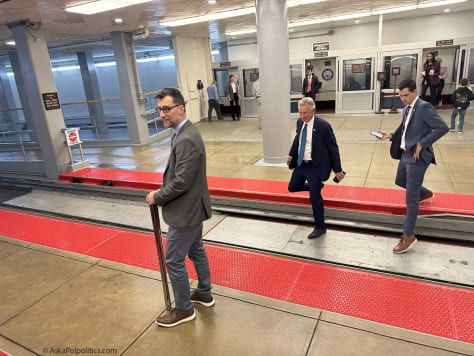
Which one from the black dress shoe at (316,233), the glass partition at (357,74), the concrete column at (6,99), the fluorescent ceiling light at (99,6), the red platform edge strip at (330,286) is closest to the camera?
the red platform edge strip at (330,286)

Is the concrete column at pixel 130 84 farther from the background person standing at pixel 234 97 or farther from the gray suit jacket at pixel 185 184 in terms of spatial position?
the gray suit jacket at pixel 185 184

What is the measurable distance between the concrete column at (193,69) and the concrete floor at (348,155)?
170cm

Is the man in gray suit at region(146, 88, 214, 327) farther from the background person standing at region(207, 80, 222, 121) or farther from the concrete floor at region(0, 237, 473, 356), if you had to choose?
the background person standing at region(207, 80, 222, 121)

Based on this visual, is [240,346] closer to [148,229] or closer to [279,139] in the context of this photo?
[148,229]

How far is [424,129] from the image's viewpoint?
3.38m

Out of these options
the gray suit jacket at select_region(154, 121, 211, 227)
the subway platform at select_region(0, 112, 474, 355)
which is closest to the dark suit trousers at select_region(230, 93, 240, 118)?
the subway platform at select_region(0, 112, 474, 355)

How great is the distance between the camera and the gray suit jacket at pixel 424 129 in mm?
3269

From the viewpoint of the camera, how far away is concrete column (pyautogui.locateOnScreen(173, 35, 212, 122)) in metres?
12.1

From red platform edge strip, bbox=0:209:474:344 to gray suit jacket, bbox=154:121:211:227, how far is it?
1191 mm

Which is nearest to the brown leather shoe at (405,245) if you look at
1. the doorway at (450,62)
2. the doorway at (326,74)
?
the doorway at (450,62)

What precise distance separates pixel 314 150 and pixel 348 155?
142 inches

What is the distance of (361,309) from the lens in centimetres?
289

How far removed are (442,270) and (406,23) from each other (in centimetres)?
1272

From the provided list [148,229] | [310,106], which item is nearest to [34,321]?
[148,229]
